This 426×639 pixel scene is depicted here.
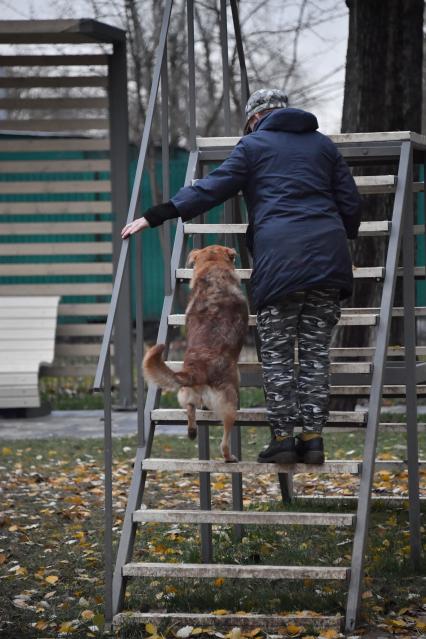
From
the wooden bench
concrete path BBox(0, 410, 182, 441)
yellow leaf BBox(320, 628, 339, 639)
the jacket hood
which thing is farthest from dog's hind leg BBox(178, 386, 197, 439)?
the wooden bench

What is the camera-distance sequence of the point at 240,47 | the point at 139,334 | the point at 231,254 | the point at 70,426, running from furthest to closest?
the point at 70,426
the point at 240,47
the point at 231,254
the point at 139,334

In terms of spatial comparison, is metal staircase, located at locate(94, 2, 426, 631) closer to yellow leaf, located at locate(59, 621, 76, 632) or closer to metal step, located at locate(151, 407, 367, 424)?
metal step, located at locate(151, 407, 367, 424)

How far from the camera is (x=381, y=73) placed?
10.8 meters

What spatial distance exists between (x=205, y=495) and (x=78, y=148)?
7929 mm

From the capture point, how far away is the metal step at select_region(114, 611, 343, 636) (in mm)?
5105

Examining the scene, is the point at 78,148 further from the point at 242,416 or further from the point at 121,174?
the point at 242,416

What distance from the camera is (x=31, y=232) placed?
13.8 metres

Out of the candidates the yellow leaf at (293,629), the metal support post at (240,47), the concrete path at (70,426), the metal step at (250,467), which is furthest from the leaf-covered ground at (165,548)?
the metal support post at (240,47)

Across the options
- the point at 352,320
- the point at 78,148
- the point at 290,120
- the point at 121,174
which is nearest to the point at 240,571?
the point at 352,320

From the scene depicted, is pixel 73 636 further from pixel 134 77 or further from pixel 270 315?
pixel 134 77

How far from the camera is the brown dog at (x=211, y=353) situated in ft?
17.9

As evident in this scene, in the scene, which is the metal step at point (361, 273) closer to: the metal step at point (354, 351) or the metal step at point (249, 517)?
the metal step at point (354, 351)

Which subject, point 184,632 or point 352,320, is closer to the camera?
point 184,632

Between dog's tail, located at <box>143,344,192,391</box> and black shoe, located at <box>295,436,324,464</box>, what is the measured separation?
68cm
